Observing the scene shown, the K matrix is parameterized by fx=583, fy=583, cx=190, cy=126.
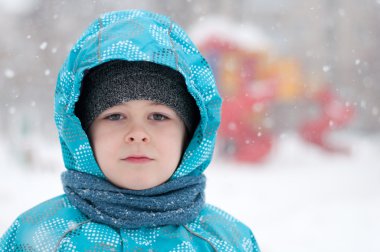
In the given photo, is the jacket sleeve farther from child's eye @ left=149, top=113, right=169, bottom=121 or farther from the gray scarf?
child's eye @ left=149, top=113, right=169, bottom=121

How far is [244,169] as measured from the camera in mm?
6621

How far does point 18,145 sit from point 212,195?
252 centimetres

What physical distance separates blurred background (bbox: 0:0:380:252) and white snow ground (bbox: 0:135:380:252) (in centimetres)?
1

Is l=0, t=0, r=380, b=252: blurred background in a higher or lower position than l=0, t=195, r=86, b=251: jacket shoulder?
higher

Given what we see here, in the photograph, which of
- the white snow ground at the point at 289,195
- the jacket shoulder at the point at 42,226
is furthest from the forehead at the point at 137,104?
the white snow ground at the point at 289,195

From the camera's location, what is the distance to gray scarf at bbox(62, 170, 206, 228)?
168 cm

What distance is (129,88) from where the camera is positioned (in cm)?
168

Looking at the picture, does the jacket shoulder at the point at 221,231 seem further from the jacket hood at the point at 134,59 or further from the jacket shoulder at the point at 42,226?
the jacket shoulder at the point at 42,226

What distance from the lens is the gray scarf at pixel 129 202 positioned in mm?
1682

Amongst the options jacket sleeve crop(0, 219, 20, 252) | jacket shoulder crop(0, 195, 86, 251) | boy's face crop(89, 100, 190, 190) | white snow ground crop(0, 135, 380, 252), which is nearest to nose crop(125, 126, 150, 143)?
boy's face crop(89, 100, 190, 190)

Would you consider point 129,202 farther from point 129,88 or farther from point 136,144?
point 129,88

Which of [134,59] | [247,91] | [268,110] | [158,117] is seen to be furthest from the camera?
[268,110]

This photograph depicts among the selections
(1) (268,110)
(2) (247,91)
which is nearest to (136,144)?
(2) (247,91)

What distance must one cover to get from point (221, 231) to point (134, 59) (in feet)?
2.03
